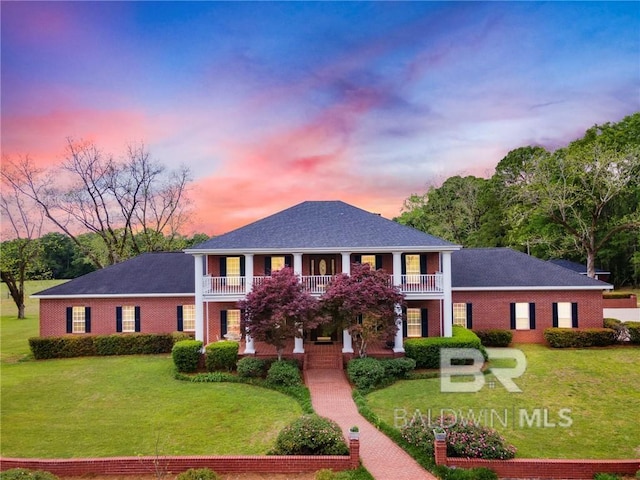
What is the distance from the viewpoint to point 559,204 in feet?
120

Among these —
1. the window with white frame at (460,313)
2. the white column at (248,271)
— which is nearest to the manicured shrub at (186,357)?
the white column at (248,271)

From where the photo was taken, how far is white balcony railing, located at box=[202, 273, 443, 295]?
22516 millimetres

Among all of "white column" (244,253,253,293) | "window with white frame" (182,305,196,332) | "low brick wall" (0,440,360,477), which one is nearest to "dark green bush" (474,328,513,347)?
"white column" (244,253,253,293)

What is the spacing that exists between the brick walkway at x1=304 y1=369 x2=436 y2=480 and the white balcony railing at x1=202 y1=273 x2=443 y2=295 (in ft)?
15.7

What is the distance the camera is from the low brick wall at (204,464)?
1090cm

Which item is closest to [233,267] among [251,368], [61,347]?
[251,368]

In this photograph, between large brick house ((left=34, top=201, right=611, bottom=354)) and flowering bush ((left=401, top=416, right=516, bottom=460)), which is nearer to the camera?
flowering bush ((left=401, top=416, right=516, bottom=460))

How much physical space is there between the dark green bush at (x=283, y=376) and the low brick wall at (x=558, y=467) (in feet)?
29.6

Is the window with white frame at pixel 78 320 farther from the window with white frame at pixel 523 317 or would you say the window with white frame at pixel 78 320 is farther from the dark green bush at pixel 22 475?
the window with white frame at pixel 523 317

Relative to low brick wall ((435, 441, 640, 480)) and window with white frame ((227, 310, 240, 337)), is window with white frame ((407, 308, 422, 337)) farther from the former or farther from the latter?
low brick wall ((435, 441, 640, 480))

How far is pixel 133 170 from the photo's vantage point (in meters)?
43.5

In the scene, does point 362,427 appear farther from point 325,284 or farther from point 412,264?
point 412,264

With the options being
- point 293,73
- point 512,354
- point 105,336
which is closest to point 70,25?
point 293,73

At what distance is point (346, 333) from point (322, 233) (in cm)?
569
